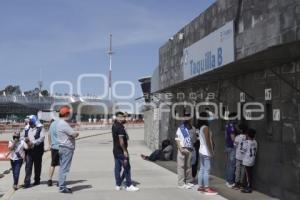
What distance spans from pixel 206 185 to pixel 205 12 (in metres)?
4.05

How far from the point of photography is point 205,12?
12211mm

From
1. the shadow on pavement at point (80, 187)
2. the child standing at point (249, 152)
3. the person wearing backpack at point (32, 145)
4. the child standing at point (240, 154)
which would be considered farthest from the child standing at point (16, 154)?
the child standing at point (249, 152)

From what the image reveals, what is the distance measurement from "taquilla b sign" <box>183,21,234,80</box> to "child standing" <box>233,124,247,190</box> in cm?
140

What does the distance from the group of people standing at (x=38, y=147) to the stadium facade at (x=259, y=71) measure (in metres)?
3.17

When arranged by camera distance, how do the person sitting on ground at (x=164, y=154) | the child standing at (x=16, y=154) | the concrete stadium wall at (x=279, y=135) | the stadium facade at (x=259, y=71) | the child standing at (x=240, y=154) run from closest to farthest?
1. the stadium facade at (x=259, y=71)
2. the concrete stadium wall at (x=279, y=135)
3. the child standing at (x=240, y=154)
4. the child standing at (x=16, y=154)
5. the person sitting on ground at (x=164, y=154)

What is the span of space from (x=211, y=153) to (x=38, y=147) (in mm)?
3775

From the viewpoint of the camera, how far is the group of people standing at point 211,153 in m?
10.4

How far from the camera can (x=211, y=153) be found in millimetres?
10453

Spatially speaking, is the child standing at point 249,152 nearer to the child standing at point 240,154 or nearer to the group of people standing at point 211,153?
the group of people standing at point 211,153

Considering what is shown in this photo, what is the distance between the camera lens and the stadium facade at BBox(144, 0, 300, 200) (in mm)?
8016

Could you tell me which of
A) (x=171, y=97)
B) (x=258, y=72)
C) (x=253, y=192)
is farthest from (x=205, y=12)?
(x=171, y=97)

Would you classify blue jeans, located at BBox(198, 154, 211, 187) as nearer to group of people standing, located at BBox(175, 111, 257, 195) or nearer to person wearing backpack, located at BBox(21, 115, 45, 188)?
group of people standing, located at BBox(175, 111, 257, 195)

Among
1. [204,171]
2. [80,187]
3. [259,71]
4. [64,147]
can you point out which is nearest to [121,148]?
[64,147]

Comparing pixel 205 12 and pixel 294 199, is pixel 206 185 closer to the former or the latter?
pixel 294 199
